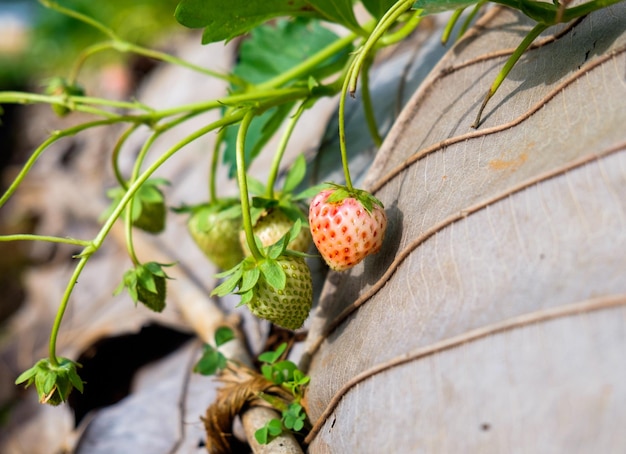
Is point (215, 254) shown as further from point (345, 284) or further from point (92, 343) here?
point (92, 343)

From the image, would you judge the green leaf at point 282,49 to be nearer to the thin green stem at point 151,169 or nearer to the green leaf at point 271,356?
the thin green stem at point 151,169

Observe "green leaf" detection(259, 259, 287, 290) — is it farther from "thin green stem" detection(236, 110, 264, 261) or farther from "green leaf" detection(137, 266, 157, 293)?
"green leaf" detection(137, 266, 157, 293)

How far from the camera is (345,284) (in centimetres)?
109

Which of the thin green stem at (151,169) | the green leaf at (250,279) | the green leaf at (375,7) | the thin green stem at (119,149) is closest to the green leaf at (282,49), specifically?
the green leaf at (375,7)

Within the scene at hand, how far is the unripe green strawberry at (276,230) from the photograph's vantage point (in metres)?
1.16

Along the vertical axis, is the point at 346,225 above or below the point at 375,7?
below

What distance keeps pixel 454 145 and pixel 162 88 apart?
2276 millimetres

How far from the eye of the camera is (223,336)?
50.7 inches

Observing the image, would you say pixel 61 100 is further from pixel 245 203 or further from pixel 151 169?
pixel 245 203

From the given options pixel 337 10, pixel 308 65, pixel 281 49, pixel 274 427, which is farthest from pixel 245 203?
pixel 281 49

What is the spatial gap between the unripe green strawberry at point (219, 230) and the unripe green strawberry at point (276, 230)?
11 centimetres

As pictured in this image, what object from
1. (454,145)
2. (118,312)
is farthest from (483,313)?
(118,312)

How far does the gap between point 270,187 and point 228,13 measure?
0.29 m

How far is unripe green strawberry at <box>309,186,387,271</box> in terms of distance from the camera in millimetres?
954
